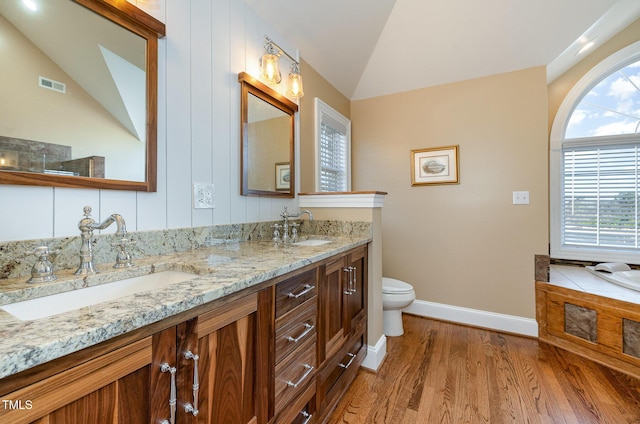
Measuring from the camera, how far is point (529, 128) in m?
2.35

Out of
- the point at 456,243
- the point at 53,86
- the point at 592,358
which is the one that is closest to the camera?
the point at 53,86

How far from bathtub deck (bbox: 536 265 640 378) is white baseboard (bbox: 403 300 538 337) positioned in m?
0.10

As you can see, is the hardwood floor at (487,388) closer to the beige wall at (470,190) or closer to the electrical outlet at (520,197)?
the beige wall at (470,190)

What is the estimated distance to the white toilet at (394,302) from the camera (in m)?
2.22

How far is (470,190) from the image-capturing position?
2.58 metres

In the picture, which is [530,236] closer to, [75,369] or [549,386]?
[549,386]

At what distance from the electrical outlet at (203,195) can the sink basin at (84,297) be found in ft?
1.50

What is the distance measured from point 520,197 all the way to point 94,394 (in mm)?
2933

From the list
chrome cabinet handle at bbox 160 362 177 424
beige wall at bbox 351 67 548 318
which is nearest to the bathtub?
beige wall at bbox 351 67 548 318

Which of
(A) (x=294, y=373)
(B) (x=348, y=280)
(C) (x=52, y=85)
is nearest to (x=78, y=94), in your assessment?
(C) (x=52, y=85)

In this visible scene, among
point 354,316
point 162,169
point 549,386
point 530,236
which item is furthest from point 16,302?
point 530,236

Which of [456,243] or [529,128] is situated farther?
[456,243]

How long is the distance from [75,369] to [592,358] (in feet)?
9.55

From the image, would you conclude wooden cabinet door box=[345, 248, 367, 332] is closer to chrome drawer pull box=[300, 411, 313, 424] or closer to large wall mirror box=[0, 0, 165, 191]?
chrome drawer pull box=[300, 411, 313, 424]
